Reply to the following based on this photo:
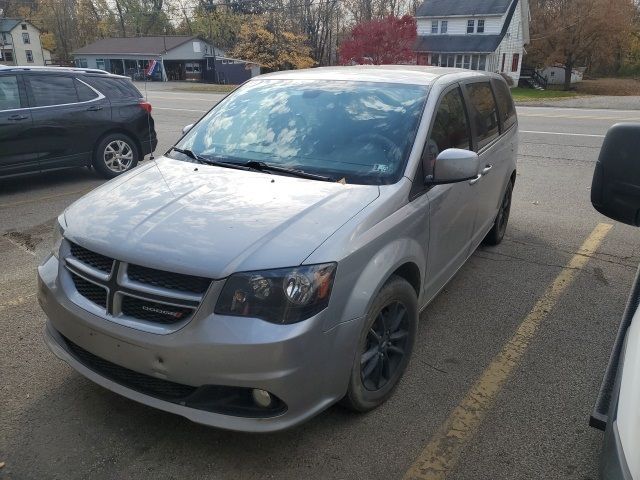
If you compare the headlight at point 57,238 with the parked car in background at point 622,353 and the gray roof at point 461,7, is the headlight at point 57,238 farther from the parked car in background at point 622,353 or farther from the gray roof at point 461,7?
the gray roof at point 461,7

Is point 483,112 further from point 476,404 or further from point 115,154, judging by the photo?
point 115,154

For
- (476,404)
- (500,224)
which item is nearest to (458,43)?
(500,224)

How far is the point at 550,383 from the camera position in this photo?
3.26 m

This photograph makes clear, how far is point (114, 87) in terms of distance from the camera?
330 inches

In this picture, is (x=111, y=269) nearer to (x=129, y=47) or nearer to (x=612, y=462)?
(x=612, y=462)

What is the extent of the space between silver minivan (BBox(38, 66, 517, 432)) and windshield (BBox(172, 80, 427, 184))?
0.01 metres

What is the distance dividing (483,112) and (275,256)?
9.19ft

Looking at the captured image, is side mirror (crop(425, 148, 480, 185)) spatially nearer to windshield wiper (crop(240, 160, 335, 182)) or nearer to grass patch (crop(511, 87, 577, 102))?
windshield wiper (crop(240, 160, 335, 182))

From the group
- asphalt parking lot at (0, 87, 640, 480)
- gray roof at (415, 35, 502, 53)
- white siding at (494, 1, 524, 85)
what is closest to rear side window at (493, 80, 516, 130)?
asphalt parking lot at (0, 87, 640, 480)

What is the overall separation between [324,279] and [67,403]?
1716 millimetres

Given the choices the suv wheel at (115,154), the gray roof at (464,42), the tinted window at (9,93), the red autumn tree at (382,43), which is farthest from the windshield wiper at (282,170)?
the gray roof at (464,42)

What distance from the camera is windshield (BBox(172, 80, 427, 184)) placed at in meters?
3.24

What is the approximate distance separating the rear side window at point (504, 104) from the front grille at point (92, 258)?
151 inches

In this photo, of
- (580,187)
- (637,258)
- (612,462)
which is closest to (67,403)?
(612,462)
